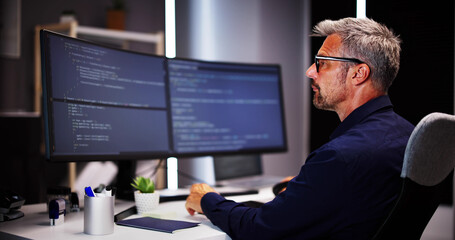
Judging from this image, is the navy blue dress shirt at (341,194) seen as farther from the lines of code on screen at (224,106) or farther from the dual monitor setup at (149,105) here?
the lines of code on screen at (224,106)

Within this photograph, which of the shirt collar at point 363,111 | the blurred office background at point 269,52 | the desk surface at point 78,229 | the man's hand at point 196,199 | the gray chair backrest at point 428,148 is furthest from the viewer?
the blurred office background at point 269,52

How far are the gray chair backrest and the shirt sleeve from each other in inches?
5.6

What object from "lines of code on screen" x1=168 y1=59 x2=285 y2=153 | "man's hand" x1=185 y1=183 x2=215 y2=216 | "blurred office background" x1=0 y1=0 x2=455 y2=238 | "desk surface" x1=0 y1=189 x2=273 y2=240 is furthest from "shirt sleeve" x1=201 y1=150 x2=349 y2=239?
"blurred office background" x1=0 y1=0 x2=455 y2=238

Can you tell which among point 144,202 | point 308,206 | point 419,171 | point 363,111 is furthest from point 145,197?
point 419,171

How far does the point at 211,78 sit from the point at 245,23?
5.09ft

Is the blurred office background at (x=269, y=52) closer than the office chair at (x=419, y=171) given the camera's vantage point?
No

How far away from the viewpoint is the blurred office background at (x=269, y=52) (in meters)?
3.09

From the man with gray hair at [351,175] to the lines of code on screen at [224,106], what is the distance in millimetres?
519

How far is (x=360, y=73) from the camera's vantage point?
1.26 m

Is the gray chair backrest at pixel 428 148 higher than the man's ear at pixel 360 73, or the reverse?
the man's ear at pixel 360 73

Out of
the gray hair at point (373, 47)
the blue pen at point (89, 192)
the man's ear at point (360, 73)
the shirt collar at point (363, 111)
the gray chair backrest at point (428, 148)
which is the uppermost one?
the gray hair at point (373, 47)

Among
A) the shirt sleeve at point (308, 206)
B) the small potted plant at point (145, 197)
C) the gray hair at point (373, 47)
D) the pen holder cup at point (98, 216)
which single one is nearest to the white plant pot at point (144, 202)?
the small potted plant at point (145, 197)

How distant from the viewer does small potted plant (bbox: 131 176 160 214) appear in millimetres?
1395

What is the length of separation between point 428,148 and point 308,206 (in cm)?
28
